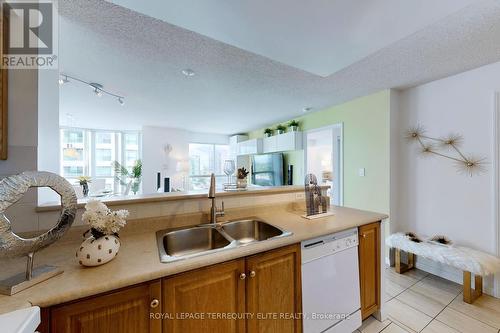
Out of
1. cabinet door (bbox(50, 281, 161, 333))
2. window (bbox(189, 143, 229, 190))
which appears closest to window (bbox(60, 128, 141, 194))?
window (bbox(189, 143, 229, 190))

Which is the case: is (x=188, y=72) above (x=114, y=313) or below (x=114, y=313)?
above

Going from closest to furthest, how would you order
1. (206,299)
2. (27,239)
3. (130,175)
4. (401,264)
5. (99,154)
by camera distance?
(27,239), (206,299), (401,264), (99,154), (130,175)

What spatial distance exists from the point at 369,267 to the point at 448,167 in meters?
1.75

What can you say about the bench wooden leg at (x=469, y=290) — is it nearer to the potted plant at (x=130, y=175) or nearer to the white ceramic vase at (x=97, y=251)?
the white ceramic vase at (x=97, y=251)

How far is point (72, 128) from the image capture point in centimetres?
522

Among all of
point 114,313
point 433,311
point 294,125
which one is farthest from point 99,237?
point 294,125

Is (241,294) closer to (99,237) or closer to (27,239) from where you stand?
(99,237)

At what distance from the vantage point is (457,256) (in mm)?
1918

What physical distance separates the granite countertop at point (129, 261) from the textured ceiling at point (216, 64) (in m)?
1.42

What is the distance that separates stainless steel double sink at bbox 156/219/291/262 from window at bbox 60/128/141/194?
4.65 metres

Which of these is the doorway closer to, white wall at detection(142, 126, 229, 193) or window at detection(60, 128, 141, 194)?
white wall at detection(142, 126, 229, 193)

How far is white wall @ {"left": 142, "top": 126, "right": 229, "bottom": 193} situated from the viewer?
5266mm

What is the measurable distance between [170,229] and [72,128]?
5864 mm

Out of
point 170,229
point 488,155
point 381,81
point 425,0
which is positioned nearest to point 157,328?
point 170,229
